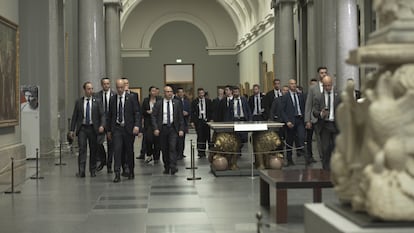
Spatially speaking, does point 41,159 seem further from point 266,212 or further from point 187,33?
point 187,33

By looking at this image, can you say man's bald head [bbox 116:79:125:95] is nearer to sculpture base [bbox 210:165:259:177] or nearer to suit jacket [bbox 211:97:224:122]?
sculpture base [bbox 210:165:259:177]

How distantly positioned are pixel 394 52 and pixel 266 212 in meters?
4.82

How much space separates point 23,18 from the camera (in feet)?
56.1

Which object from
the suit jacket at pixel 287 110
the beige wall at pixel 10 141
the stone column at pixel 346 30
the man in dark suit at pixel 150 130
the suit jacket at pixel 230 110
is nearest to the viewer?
the beige wall at pixel 10 141

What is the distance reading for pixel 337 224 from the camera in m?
4.11

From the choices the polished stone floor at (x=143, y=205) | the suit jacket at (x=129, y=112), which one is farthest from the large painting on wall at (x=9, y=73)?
the suit jacket at (x=129, y=112)

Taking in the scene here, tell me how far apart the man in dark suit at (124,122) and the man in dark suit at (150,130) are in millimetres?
3408

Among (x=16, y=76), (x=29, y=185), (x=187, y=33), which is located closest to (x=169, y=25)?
(x=187, y=33)

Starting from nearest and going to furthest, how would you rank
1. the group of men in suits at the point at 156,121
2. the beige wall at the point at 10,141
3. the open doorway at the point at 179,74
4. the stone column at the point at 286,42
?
the group of men in suits at the point at 156,121
the beige wall at the point at 10,141
the stone column at the point at 286,42
the open doorway at the point at 179,74

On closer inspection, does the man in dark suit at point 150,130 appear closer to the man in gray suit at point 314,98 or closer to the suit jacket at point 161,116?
the suit jacket at point 161,116

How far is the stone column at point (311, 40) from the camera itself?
22725 millimetres

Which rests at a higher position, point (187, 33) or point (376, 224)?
point (187, 33)

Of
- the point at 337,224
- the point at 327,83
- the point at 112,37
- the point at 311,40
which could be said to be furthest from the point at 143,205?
the point at 112,37

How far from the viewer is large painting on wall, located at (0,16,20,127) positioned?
14.2 m
